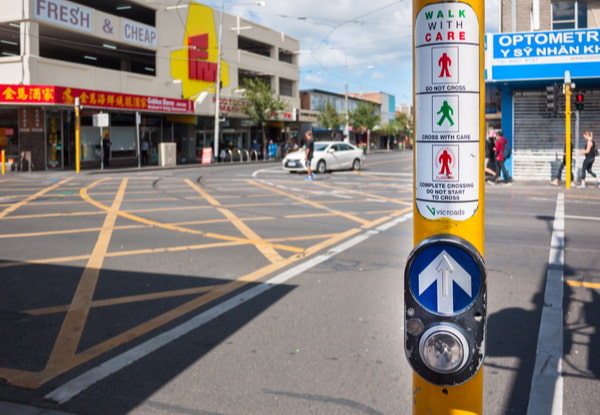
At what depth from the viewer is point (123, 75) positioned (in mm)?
35469

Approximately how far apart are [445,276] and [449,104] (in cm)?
56

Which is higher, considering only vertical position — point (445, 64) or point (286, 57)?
point (286, 57)

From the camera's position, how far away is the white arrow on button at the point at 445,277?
190 cm

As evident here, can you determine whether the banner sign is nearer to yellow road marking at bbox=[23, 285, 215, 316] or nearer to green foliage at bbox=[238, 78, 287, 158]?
yellow road marking at bbox=[23, 285, 215, 316]

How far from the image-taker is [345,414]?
12.4 feet

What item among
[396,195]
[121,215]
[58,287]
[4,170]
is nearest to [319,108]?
[4,170]

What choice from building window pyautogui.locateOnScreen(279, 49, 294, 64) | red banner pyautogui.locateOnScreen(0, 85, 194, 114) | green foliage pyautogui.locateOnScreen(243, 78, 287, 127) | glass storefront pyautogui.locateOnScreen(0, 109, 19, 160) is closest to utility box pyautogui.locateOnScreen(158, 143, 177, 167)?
red banner pyautogui.locateOnScreen(0, 85, 194, 114)

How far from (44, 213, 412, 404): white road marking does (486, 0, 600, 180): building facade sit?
1421 centimetres

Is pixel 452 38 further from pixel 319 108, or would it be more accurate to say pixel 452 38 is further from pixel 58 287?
pixel 319 108

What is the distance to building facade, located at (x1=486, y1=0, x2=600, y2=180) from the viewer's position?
2036 centimetres

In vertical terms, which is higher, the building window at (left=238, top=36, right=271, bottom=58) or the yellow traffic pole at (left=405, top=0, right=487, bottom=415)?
the building window at (left=238, top=36, right=271, bottom=58)

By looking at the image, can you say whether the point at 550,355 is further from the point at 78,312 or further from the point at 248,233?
the point at 248,233

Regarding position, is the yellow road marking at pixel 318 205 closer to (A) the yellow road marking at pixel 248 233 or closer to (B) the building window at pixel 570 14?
(A) the yellow road marking at pixel 248 233

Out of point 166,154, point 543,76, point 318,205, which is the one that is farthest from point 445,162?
point 166,154
